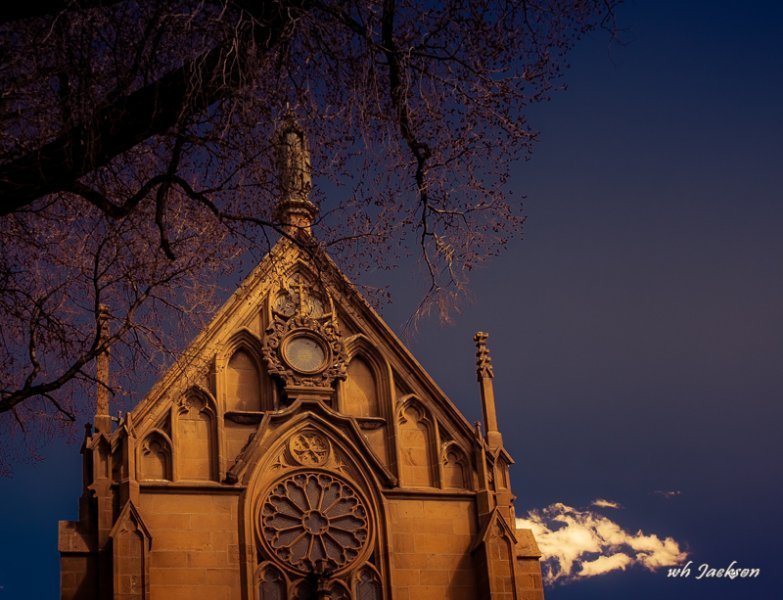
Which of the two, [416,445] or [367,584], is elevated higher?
[416,445]

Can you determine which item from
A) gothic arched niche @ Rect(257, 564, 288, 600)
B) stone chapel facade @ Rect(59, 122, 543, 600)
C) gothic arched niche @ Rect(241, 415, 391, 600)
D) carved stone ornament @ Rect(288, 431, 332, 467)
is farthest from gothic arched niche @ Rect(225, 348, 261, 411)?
gothic arched niche @ Rect(257, 564, 288, 600)

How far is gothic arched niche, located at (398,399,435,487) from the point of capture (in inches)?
1133

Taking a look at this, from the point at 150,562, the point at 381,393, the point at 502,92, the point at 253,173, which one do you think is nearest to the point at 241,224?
the point at 253,173

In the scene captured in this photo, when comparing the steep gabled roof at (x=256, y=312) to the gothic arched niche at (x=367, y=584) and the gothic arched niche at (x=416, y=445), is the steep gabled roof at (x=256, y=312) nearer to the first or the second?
the gothic arched niche at (x=416, y=445)

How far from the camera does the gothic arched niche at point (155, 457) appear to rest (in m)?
26.8

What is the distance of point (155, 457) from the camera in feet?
88.5

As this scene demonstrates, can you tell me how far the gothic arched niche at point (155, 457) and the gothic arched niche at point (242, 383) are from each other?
5.17 ft

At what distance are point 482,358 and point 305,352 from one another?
13.4ft

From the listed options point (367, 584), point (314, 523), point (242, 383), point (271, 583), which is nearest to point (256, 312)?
point (242, 383)

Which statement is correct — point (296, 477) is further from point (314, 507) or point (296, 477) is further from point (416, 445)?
point (416, 445)

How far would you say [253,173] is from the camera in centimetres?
1342

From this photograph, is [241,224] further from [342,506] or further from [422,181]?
[342,506]

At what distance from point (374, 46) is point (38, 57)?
3072 mm

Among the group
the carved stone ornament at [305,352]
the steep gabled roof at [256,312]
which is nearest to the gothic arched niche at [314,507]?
the carved stone ornament at [305,352]
